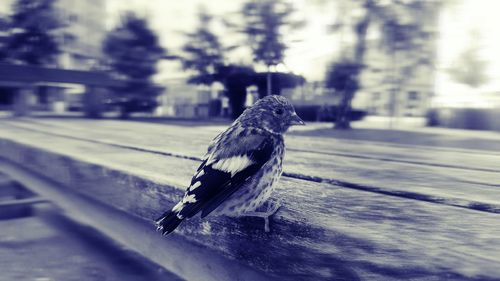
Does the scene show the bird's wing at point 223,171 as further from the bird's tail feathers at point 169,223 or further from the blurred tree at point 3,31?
the blurred tree at point 3,31

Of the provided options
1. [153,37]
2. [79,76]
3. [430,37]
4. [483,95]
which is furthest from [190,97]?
[430,37]

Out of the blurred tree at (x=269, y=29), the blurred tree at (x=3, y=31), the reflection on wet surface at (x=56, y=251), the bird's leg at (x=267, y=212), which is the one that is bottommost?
the reflection on wet surface at (x=56, y=251)

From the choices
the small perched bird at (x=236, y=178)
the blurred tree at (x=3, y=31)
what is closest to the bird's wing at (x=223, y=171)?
the small perched bird at (x=236, y=178)

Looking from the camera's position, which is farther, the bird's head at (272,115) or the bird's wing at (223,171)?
the bird's head at (272,115)

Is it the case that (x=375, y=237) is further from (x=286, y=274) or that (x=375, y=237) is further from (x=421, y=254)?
(x=286, y=274)

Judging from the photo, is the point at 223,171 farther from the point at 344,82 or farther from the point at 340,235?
the point at 344,82

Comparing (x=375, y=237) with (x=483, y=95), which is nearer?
(x=375, y=237)
